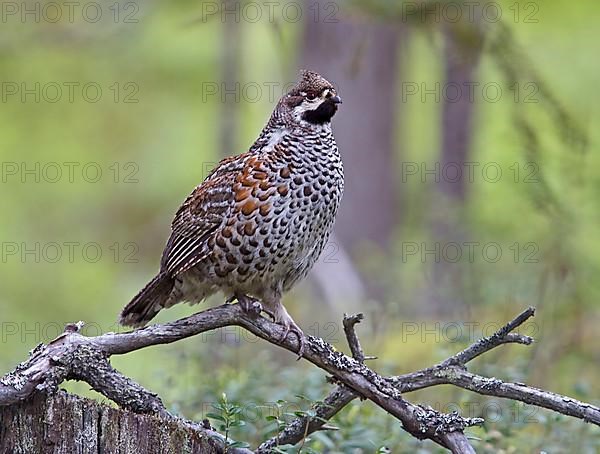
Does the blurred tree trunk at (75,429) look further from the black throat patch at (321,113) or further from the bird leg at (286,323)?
the black throat patch at (321,113)

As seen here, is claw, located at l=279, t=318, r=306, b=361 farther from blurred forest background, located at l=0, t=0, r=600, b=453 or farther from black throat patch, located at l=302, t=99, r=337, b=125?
black throat patch, located at l=302, t=99, r=337, b=125

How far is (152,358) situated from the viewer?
9633 mm

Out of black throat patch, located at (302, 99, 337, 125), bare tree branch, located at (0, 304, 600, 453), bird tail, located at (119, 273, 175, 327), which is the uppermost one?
black throat patch, located at (302, 99, 337, 125)

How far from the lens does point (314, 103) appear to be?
4.93 m

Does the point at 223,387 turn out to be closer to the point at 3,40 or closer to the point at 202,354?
the point at 202,354

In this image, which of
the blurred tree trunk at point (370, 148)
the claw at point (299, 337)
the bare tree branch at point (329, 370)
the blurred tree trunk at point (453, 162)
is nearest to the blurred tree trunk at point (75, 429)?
the bare tree branch at point (329, 370)

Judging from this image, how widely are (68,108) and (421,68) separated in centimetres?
691

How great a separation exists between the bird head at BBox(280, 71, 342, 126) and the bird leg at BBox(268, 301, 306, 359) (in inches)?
37.3

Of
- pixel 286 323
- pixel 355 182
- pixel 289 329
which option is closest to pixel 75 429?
pixel 289 329

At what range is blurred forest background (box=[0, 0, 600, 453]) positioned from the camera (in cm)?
579

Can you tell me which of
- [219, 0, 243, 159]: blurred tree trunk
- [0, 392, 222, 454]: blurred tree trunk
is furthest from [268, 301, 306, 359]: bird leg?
[219, 0, 243, 159]: blurred tree trunk

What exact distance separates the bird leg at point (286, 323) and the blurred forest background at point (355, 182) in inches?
10.8

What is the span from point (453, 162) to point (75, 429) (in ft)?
26.8

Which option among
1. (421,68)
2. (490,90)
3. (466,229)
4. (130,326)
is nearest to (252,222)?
(130,326)
